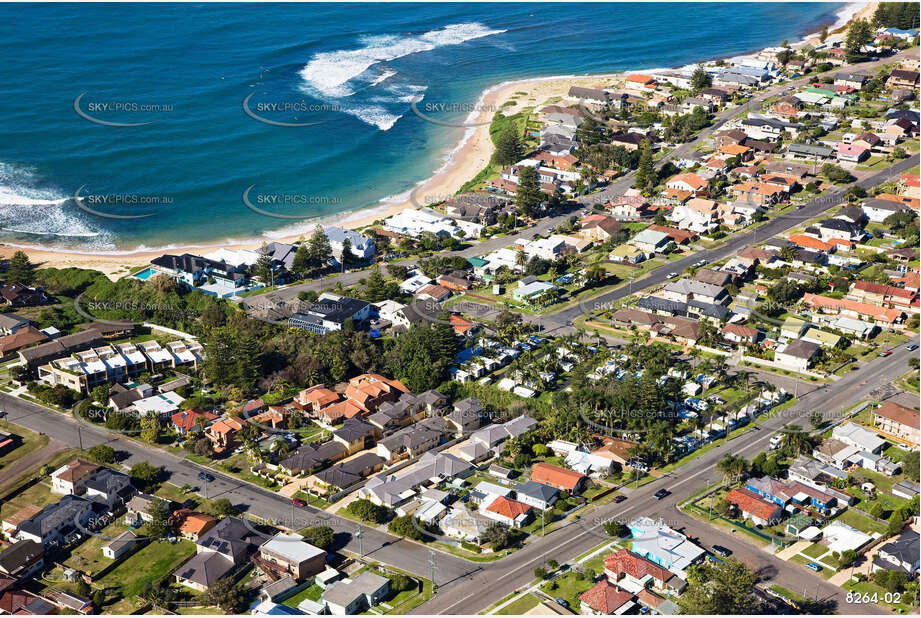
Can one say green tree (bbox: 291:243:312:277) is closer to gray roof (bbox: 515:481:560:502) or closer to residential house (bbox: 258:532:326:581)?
gray roof (bbox: 515:481:560:502)

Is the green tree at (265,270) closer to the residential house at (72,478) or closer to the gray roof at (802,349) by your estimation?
the residential house at (72,478)

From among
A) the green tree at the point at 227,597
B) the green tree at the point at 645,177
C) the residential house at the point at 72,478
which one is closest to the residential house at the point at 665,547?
the green tree at the point at 227,597

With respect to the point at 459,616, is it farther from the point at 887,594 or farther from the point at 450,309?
the point at 450,309

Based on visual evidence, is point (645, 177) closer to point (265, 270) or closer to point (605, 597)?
point (265, 270)

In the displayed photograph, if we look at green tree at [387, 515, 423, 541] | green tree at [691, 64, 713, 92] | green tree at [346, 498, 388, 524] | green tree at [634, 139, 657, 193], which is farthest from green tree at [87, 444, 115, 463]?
green tree at [691, 64, 713, 92]

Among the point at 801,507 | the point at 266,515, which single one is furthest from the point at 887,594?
the point at 266,515

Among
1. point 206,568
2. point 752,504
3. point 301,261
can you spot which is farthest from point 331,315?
point 752,504
